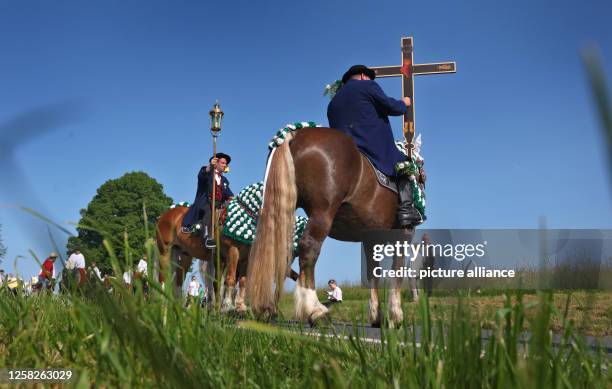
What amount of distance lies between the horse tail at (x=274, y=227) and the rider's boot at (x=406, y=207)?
111 centimetres

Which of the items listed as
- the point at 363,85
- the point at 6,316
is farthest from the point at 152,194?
the point at 6,316

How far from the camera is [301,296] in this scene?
4.75 metres

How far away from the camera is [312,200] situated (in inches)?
196

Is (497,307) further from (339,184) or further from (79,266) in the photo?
(339,184)

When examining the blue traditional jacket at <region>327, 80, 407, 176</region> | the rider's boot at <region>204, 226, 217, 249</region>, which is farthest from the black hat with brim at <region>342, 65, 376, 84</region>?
the rider's boot at <region>204, 226, 217, 249</region>

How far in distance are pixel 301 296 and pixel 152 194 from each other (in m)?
36.5

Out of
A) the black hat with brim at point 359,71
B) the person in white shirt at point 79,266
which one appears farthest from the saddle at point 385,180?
the person in white shirt at point 79,266

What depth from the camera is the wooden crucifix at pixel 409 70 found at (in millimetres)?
9562

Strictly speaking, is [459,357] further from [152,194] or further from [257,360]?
[152,194]

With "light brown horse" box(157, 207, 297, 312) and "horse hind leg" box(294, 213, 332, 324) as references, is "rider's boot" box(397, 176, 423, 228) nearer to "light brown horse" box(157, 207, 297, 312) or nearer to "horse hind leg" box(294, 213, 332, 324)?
"horse hind leg" box(294, 213, 332, 324)

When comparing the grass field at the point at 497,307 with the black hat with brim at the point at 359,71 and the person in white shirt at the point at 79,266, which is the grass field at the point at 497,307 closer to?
the person in white shirt at the point at 79,266

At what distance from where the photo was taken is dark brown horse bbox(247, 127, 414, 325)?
15.6ft

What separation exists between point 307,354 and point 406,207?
4.03 metres

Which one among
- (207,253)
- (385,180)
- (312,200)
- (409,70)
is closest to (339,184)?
(312,200)
